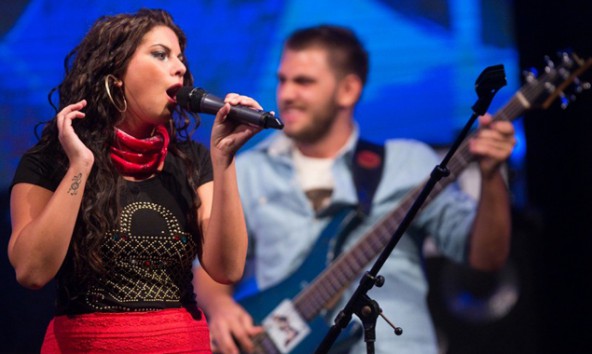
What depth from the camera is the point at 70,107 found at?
172 cm

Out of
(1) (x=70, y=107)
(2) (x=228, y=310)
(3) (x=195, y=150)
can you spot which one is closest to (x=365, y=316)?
(3) (x=195, y=150)

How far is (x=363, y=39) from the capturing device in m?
3.27

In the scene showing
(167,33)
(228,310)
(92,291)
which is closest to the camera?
(92,291)

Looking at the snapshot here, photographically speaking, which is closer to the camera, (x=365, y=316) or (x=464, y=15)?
(x=365, y=316)

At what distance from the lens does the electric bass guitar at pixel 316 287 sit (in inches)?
123

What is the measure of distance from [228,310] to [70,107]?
1.60 metres

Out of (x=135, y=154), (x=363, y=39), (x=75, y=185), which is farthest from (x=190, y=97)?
(x=363, y=39)

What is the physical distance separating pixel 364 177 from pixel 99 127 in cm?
155

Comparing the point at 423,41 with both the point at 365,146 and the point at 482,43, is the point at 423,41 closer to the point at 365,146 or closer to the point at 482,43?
the point at 482,43

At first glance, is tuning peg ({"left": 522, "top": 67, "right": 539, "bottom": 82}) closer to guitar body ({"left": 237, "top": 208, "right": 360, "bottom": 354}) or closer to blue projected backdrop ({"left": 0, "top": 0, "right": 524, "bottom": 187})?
blue projected backdrop ({"left": 0, "top": 0, "right": 524, "bottom": 187})

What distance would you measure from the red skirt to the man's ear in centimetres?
169

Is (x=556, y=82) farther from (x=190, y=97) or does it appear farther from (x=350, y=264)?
(x=190, y=97)

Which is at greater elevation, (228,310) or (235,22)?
(235,22)

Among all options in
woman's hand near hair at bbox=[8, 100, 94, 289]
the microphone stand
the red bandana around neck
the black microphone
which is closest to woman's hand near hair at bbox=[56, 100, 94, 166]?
woman's hand near hair at bbox=[8, 100, 94, 289]
